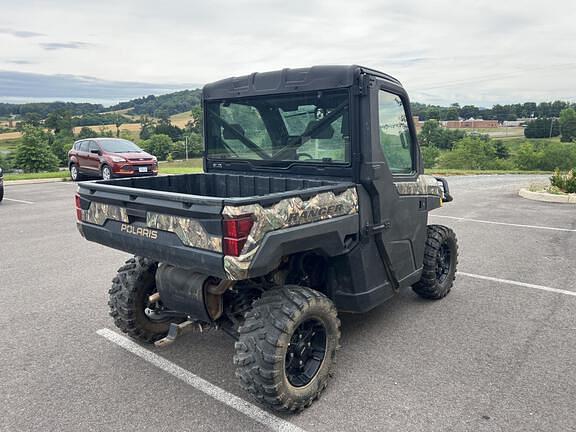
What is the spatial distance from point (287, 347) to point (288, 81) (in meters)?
2.05

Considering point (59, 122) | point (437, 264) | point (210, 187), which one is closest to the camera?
point (210, 187)

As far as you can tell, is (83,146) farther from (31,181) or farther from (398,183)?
(398,183)

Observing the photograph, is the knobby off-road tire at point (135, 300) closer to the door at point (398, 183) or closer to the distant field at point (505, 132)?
the door at point (398, 183)

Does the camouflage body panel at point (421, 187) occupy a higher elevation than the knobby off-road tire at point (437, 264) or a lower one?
higher

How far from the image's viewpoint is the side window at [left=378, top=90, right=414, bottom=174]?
11.9 ft

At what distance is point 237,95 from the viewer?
13.3 ft

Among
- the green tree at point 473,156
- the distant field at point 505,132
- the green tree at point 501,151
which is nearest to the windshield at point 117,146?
the green tree at point 473,156

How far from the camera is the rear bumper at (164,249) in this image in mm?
2656

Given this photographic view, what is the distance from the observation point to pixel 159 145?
152 ft

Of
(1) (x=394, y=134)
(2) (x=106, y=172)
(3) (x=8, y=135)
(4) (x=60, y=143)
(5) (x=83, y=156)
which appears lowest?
(2) (x=106, y=172)

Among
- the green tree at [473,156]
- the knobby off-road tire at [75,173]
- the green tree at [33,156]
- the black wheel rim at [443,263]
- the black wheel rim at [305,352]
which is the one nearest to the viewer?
the black wheel rim at [305,352]

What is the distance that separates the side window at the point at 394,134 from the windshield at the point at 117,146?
1376 cm

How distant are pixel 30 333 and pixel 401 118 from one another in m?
3.78

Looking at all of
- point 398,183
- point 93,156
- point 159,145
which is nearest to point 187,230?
point 398,183
